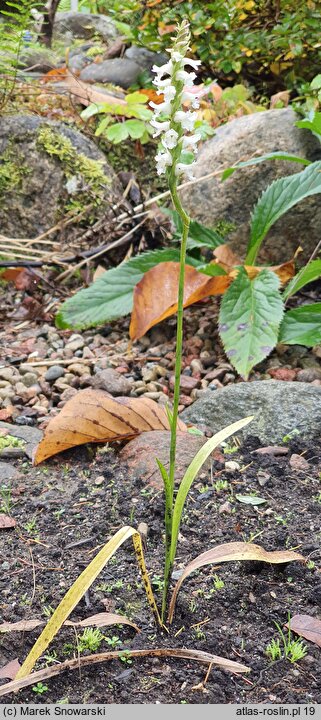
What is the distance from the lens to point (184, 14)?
486 cm

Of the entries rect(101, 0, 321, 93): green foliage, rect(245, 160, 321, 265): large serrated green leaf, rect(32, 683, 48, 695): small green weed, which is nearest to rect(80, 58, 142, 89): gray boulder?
rect(101, 0, 321, 93): green foliage

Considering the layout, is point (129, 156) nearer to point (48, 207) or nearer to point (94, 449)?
point (48, 207)

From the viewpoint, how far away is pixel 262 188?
3.69 m

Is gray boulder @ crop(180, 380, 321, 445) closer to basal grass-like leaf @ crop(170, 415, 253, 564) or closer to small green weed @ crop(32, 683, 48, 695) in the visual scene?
basal grass-like leaf @ crop(170, 415, 253, 564)

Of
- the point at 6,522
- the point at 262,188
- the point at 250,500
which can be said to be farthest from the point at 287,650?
the point at 262,188

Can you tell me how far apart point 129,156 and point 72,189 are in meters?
0.70

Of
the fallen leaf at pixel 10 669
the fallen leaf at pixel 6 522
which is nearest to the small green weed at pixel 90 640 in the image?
the fallen leaf at pixel 10 669

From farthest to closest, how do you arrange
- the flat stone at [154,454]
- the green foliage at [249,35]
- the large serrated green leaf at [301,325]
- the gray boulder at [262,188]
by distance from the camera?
the green foliage at [249,35], the gray boulder at [262,188], the large serrated green leaf at [301,325], the flat stone at [154,454]

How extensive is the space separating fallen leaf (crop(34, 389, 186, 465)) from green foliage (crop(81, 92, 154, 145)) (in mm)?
2453

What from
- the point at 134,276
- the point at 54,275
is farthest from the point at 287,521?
the point at 54,275

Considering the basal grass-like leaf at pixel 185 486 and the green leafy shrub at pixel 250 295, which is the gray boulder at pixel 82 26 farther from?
the basal grass-like leaf at pixel 185 486

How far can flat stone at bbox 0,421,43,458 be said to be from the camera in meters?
2.47

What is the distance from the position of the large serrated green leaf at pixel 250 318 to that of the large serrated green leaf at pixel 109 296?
1.44 ft

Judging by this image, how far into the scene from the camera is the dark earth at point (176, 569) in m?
1.46
